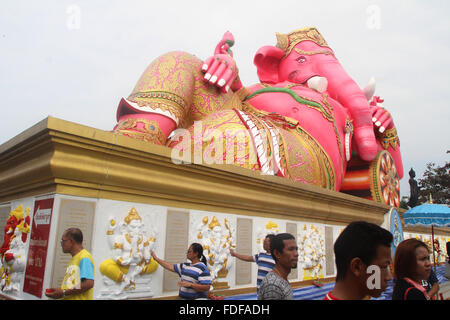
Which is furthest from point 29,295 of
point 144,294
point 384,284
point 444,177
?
point 444,177

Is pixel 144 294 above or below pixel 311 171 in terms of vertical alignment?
below

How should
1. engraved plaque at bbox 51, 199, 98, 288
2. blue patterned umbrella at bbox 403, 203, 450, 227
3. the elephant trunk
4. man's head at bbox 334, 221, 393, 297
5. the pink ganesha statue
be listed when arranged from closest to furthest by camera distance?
man's head at bbox 334, 221, 393, 297
engraved plaque at bbox 51, 199, 98, 288
the pink ganesha statue
blue patterned umbrella at bbox 403, 203, 450, 227
the elephant trunk

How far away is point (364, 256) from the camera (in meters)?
1.43

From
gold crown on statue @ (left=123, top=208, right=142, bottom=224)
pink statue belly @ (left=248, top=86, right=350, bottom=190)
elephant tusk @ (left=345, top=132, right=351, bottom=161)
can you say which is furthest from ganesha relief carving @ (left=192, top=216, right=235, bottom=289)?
elephant tusk @ (left=345, top=132, right=351, bottom=161)

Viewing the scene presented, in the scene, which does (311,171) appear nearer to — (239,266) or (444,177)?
(239,266)

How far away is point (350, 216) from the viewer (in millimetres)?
5297

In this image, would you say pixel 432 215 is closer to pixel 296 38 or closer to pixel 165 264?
pixel 296 38

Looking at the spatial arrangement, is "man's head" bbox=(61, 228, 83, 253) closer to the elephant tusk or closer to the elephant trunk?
the elephant tusk

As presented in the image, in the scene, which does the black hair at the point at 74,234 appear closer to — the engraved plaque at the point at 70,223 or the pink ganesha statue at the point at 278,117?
the engraved plaque at the point at 70,223

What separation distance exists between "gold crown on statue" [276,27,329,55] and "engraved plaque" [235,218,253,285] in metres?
4.19

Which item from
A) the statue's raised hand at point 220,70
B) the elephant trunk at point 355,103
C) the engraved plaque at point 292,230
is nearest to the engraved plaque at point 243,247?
the engraved plaque at point 292,230

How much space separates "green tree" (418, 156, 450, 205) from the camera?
17.2m

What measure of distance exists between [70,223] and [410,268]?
A: 200 centimetres
